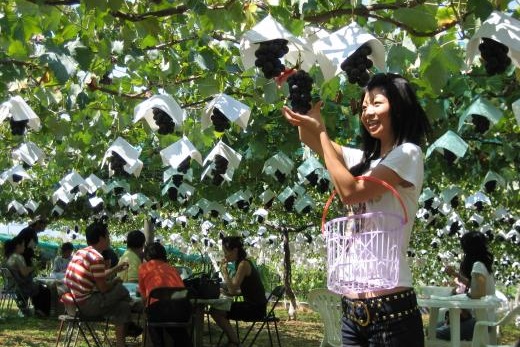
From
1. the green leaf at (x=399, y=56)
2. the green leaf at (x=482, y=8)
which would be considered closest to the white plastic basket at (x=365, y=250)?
the green leaf at (x=482, y=8)

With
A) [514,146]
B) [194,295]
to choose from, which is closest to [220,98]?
[194,295]

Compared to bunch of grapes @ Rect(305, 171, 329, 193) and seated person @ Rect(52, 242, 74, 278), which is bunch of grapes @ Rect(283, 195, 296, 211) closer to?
bunch of grapes @ Rect(305, 171, 329, 193)

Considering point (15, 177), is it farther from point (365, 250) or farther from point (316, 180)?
point (365, 250)

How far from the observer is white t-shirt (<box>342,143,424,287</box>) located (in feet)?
6.26

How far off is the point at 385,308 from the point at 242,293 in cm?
520

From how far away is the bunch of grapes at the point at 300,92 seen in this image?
212 cm

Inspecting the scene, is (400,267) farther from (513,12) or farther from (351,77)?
(513,12)

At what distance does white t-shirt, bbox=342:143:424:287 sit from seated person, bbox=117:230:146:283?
572 centimetres

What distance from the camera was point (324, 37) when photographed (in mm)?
2527

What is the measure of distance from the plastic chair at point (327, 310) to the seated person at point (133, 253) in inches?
113

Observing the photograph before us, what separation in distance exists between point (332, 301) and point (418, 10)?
2.76 m

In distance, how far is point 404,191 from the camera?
1969mm

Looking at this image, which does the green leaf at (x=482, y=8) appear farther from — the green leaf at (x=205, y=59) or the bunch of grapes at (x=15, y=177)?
the bunch of grapes at (x=15, y=177)

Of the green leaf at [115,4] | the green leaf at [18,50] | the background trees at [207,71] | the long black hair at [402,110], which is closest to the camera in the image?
the long black hair at [402,110]
